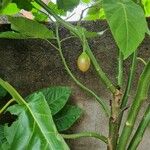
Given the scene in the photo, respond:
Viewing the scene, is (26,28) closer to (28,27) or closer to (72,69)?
(28,27)

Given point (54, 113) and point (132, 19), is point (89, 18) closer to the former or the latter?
point (54, 113)

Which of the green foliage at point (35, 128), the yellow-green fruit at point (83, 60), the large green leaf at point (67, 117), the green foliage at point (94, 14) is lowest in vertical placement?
the large green leaf at point (67, 117)

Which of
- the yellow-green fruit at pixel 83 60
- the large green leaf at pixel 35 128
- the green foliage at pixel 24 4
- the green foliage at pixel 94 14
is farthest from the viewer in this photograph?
the green foliage at pixel 94 14

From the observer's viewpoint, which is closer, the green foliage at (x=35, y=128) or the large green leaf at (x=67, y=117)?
the green foliage at (x=35, y=128)

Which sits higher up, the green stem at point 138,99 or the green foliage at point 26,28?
the green foliage at point 26,28

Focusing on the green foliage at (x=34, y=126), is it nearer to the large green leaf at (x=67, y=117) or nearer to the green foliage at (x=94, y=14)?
the large green leaf at (x=67, y=117)

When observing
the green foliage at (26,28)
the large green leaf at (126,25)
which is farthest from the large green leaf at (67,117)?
the large green leaf at (126,25)
